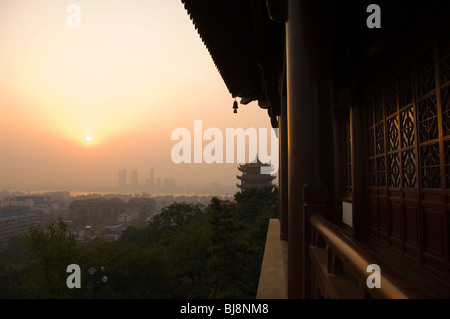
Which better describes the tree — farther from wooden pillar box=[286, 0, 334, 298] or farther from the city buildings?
the city buildings

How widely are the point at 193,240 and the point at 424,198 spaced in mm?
25683

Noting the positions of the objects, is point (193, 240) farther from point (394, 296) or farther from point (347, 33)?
point (394, 296)

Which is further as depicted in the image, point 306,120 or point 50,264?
point 50,264

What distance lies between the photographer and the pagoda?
4719 cm

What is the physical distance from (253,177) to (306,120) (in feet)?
151

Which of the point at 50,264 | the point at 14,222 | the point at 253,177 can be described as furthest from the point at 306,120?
the point at 14,222

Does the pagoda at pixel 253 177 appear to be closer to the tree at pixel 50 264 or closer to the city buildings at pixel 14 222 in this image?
the tree at pixel 50 264

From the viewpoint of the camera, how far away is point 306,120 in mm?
1841

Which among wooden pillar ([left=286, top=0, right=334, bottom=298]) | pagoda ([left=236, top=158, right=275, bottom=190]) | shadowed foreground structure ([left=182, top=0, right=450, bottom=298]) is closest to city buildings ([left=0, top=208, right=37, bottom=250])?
pagoda ([left=236, top=158, right=275, bottom=190])

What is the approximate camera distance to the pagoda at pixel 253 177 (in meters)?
47.2

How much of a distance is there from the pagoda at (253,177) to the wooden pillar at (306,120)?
147 feet

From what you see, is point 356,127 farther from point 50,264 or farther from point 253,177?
point 253,177

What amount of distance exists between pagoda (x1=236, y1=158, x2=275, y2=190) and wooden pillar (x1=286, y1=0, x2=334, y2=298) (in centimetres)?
4468

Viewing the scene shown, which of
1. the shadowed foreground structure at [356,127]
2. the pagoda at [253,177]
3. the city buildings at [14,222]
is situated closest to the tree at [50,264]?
the shadowed foreground structure at [356,127]
